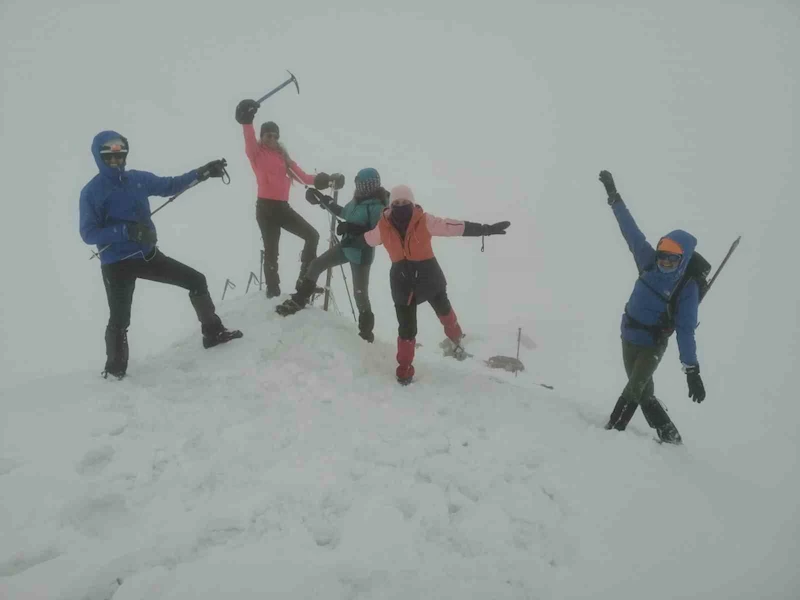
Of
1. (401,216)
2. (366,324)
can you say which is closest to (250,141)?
(401,216)

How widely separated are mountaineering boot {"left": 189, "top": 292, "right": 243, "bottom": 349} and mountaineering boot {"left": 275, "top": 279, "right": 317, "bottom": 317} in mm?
874

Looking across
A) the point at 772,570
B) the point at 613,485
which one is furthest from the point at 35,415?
the point at 772,570

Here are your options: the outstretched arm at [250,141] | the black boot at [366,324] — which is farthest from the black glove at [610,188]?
the outstretched arm at [250,141]

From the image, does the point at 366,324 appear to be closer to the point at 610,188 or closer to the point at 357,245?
the point at 357,245

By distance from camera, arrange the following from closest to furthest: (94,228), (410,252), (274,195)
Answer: (94,228)
(410,252)
(274,195)

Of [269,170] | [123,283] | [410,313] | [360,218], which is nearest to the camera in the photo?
[123,283]

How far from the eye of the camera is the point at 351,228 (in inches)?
245

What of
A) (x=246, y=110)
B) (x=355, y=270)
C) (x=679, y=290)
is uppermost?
(x=246, y=110)

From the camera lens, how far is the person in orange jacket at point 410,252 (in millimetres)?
5688

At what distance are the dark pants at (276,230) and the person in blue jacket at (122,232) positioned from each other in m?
1.27

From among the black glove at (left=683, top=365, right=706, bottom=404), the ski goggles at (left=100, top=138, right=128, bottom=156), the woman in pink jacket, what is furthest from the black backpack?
the ski goggles at (left=100, top=138, right=128, bottom=156)

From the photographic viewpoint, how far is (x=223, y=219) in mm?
155000

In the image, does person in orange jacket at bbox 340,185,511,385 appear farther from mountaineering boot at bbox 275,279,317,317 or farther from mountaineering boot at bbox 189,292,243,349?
mountaineering boot at bbox 189,292,243,349

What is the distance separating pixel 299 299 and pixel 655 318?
16.6ft
